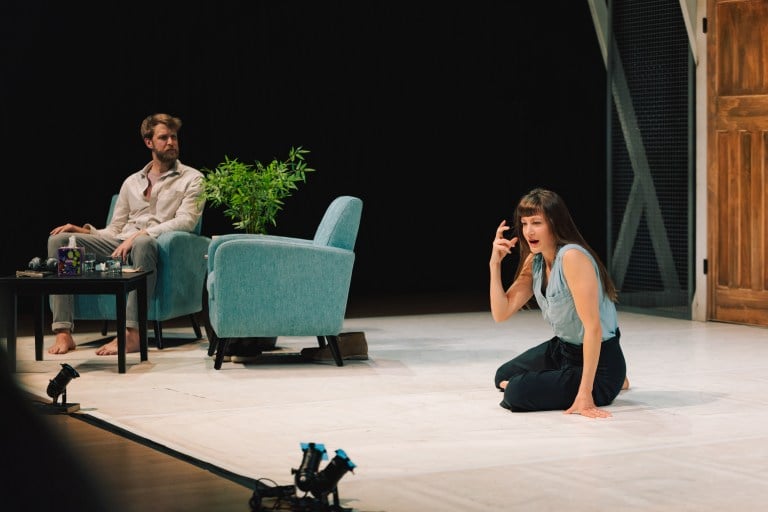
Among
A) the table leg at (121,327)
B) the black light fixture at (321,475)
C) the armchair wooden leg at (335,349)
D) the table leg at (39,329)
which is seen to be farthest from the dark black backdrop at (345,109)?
the black light fixture at (321,475)

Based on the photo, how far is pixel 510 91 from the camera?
9.12m

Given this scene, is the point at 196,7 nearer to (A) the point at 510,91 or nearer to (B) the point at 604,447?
(A) the point at 510,91

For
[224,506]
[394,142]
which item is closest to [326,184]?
[394,142]

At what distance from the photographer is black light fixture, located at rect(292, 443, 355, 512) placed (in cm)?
226

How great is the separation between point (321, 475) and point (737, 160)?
486 cm

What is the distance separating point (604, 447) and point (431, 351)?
243 centimetres

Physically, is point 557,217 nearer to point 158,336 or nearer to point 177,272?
point 177,272

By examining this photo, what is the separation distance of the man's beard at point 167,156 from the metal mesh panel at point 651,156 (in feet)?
10.0

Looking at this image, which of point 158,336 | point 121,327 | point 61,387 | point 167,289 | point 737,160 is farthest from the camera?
point 737,160

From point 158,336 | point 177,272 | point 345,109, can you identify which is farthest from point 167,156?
point 345,109

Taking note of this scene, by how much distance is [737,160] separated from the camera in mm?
6520

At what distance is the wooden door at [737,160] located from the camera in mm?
6359

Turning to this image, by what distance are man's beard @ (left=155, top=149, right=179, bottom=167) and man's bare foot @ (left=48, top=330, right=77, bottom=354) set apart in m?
1.00

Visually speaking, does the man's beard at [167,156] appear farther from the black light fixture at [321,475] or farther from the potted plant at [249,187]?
the black light fixture at [321,475]
